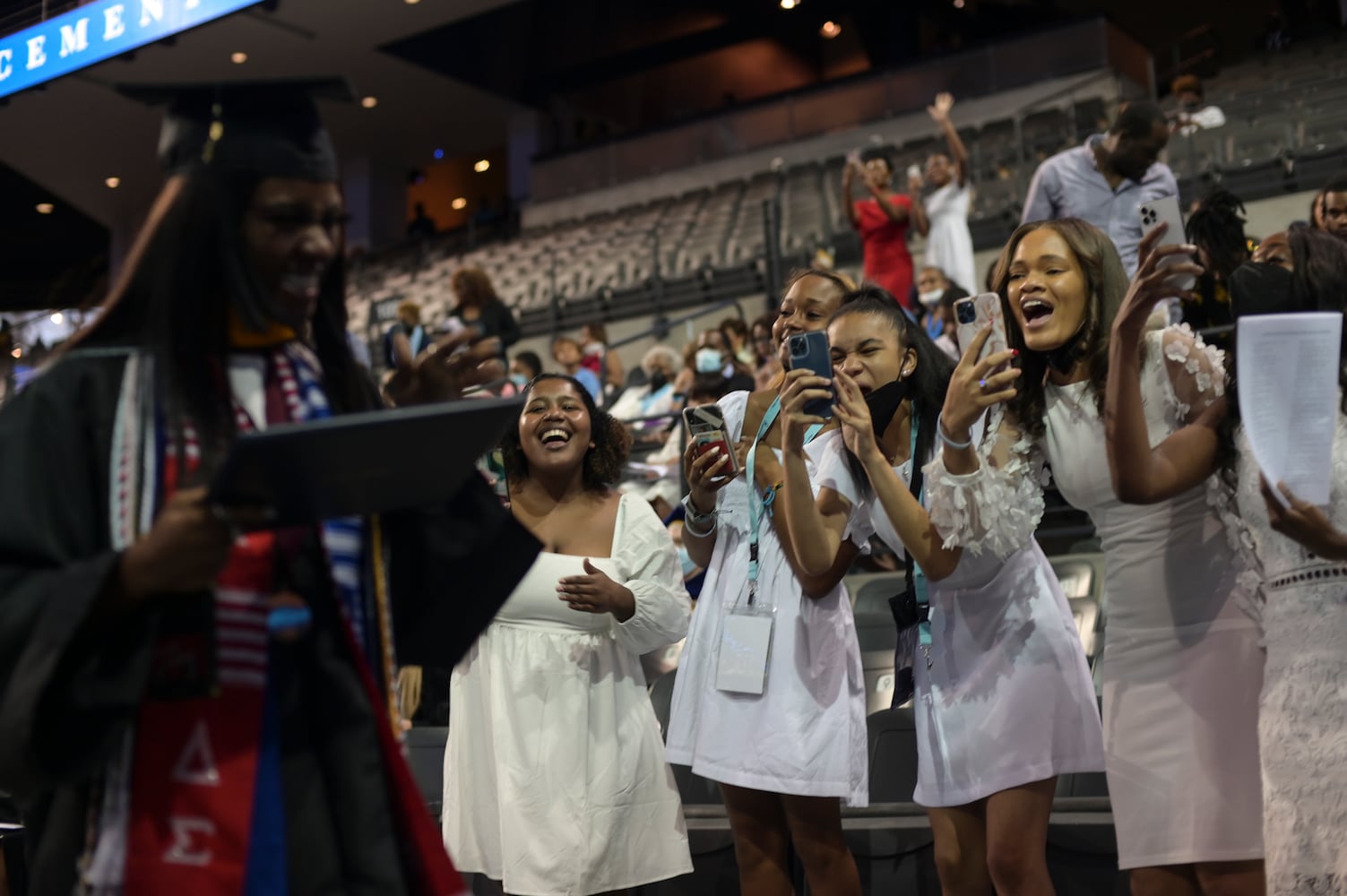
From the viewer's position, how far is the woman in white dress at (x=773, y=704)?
3078 mm

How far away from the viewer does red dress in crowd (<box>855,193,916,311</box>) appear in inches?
323

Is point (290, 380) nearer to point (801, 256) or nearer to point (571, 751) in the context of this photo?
point (571, 751)

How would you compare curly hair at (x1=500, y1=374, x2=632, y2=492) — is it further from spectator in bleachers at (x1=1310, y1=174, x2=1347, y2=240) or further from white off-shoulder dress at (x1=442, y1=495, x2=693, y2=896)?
spectator in bleachers at (x1=1310, y1=174, x2=1347, y2=240)

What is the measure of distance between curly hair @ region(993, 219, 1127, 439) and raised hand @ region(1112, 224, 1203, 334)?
25cm

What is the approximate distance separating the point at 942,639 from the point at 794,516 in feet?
1.42

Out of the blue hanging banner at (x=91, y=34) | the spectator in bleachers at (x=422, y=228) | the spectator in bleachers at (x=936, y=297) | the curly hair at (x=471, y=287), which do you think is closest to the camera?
the spectator in bleachers at (x=936, y=297)

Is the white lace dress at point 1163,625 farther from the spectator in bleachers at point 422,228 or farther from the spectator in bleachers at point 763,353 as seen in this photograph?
the spectator in bleachers at point 422,228

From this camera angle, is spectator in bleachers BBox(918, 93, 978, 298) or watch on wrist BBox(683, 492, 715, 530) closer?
watch on wrist BBox(683, 492, 715, 530)

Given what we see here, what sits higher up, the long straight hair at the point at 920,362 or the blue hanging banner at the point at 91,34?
the blue hanging banner at the point at 91,34

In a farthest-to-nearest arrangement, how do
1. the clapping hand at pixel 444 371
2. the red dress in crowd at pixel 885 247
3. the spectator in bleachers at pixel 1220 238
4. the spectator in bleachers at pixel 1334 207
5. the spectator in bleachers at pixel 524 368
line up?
the spectator in bleachers at pixel 524 368
the red dress in crowd at pixel 885 247
the spectator in bleachers at pixel 1220 238
the spectator in bleachers at pixel 1334 207
the clapping hand at pixel 444 371

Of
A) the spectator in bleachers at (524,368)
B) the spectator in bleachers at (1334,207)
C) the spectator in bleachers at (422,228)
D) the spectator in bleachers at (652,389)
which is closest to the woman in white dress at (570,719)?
the spectator in bleachers at (1334,207)

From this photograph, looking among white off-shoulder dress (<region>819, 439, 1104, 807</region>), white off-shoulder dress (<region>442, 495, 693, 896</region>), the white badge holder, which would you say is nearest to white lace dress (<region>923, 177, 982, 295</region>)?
white off-shoulder dress (<region>442, 495, 693, 896</region>)

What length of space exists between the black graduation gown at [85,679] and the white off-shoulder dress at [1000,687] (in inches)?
62.1

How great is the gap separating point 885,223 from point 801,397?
219 inches
